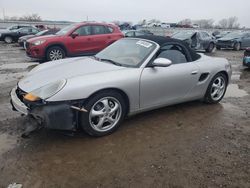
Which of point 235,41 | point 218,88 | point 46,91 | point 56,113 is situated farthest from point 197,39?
point 56,113

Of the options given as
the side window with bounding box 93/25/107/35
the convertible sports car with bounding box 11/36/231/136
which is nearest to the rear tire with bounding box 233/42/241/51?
the side window with bounding box 93/25/107/35

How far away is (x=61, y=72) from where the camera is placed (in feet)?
12.1

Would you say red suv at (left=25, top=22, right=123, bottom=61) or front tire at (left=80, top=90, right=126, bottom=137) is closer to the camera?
front tire at (left=80, top=90, right=126, bottom=137)

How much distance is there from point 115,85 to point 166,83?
0.98m

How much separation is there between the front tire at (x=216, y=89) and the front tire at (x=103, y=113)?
6.88ft

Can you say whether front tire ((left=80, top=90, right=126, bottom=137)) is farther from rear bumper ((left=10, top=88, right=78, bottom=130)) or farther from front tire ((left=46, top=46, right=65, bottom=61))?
front tire ((left=46, top=46, right=65, bottom=61))

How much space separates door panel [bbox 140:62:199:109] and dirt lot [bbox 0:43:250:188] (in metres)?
0.38

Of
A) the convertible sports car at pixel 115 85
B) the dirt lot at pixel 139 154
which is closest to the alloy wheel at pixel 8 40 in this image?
the dirt lot at pixel 139 154

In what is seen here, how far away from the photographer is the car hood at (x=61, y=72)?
348cm

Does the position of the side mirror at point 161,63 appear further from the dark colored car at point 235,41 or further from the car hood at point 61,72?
the dark colored car at point 235,41

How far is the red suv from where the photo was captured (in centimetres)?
959

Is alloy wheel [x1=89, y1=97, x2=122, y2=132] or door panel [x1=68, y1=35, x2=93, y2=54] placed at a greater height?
door panel [x1=68, y1=35, x2=93, y2=54]

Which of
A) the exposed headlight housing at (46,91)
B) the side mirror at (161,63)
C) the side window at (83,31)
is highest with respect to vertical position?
the side window at (83,31)

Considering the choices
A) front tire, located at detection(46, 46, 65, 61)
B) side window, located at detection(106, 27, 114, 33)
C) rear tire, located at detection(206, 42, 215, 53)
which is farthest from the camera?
rear tire, located at detection(206, 42, 215, 53)
